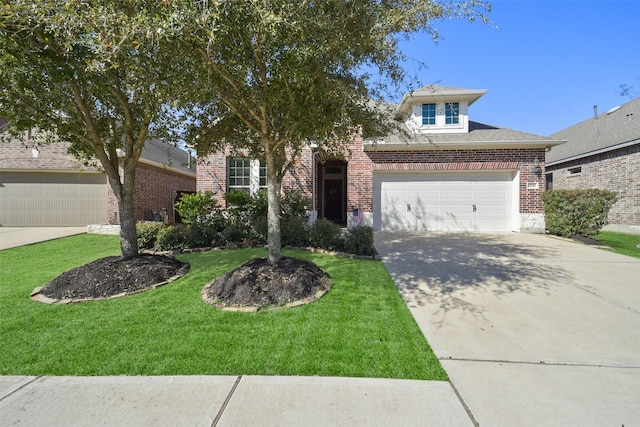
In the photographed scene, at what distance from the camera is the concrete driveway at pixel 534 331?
2.15m

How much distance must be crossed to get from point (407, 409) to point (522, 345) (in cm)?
170

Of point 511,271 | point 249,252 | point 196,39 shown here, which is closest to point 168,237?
point 249,252

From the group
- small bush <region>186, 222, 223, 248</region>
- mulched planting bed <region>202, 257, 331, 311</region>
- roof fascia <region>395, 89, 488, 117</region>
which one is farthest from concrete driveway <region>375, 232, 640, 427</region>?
roof fascia <region>395, 89, 488, 117</region>

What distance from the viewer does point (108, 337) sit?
314 centimetres

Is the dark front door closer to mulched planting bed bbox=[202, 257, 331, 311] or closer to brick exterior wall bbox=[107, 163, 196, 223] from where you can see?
brick exterior wall bbox=[107, 163, 196, 223]

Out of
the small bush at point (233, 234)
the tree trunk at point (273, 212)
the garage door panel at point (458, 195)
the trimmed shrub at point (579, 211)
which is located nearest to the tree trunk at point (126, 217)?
the small bush at point (233, 234)

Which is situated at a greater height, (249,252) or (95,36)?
(95,36)

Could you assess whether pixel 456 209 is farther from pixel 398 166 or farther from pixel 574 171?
pixel 574 171

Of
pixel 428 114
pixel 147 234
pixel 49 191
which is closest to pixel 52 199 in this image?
pixel 49 191

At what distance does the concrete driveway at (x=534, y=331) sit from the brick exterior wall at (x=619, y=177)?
7126 mm

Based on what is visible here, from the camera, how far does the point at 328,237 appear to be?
7.37 metres

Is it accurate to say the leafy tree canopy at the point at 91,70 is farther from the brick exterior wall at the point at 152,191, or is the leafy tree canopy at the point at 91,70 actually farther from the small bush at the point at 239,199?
the brick exterior wall at the point at 152,191

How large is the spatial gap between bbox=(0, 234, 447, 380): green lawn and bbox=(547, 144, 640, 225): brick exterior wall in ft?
39.7

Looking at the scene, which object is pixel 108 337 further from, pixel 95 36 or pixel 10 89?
pixel 10 89
